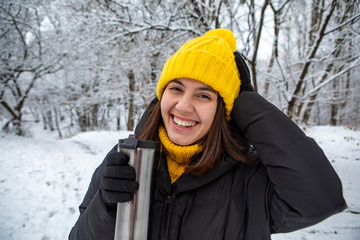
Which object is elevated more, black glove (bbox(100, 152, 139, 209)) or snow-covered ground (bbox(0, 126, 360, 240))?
black glove (bbox(100, 152, 139, 209))

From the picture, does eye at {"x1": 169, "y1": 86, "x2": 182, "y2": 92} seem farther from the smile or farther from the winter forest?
the winter forest

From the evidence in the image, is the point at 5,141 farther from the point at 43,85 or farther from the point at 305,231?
the point at 305,231

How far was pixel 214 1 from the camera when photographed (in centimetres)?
435

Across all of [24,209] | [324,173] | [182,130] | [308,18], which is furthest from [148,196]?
[308,18]

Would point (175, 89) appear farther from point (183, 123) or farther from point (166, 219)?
point (166, 219)

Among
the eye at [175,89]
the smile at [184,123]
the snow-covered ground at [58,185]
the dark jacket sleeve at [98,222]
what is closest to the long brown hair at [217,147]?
the smile at [184,123]

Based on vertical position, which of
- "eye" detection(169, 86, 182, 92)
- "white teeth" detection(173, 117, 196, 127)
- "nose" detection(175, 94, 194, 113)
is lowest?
"white teeth" detection(173, 117, 196, 127)

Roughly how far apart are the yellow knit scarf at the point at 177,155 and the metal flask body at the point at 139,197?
269 mm

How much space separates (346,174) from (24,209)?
16.6 feet

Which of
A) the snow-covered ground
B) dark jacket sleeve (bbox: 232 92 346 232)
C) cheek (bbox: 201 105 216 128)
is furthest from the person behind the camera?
the snow-covered ground

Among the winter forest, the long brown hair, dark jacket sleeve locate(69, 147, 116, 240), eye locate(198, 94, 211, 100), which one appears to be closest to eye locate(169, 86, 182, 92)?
eye locate(198, 94, 211, 100)

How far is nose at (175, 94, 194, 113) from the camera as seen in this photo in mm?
1123

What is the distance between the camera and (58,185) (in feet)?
14.7

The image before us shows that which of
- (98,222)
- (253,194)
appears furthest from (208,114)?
(98,222)
